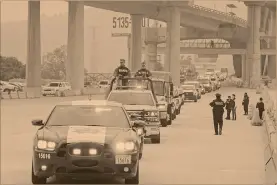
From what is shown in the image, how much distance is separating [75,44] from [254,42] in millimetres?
58005

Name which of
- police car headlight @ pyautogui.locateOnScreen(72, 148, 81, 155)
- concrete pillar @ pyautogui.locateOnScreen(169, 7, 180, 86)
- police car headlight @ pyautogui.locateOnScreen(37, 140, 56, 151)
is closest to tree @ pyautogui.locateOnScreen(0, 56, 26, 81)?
concrete pillar @ pyautogui.locateOnScreen(169, 7, 180, 86)

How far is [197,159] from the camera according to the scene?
59.6 feet

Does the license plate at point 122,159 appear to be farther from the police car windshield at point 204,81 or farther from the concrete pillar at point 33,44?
the police car windshield at point 204,81

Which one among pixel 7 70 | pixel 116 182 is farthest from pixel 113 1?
pixel 116 182

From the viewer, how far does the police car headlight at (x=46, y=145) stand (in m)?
11.9

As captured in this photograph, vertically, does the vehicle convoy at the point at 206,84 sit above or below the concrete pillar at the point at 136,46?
below

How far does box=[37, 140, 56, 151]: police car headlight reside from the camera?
1190 centimetres

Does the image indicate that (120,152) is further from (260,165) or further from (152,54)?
(152,54)

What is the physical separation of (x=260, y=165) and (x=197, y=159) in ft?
6.06

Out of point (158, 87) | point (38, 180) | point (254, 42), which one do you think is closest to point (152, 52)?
point (254, 42)

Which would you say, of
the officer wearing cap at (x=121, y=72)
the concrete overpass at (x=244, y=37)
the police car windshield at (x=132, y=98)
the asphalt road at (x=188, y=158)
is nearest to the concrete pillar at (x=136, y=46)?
the concrete overpass at (x=244, y=37)

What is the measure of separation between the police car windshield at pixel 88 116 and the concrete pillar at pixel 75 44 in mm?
76731

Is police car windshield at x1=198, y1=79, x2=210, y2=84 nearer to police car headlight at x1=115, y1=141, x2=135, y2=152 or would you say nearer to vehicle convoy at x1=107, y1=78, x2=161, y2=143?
vehicle convoy at x1=107, y1=78, x2=161, y2=143

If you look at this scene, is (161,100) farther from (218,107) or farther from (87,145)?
(87,145)
